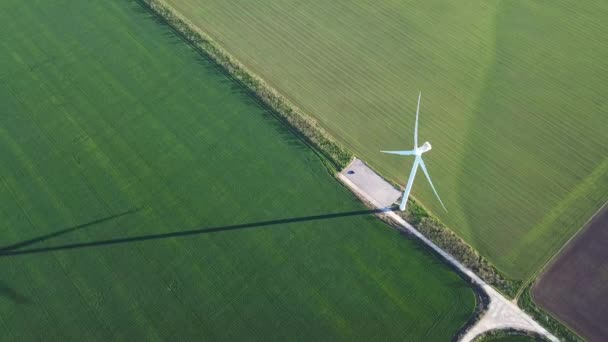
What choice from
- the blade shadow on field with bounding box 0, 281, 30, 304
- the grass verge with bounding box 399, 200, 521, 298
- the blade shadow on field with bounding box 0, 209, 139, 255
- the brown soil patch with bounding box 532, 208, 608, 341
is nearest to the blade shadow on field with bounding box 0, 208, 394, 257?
the blade shadow on field with bounding box 0, 209, 139, 255

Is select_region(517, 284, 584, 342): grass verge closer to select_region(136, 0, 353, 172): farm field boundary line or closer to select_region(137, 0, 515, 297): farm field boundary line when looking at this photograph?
select_region(137, 0, 515, 297): farm field boundary line

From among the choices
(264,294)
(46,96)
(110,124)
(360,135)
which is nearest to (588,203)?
(360,135)

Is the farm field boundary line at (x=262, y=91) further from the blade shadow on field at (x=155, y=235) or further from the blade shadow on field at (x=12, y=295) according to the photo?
the blade shadow on field at (x=12, y=295)

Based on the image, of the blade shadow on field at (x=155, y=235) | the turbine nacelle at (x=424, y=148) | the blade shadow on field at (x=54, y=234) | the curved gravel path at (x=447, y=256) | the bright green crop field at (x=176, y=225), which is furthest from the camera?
the blade shadow on field at (x=54, y=234)

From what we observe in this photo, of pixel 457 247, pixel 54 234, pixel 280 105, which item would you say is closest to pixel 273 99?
pixel 280 105

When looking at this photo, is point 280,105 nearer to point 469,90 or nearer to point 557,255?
point 469,90

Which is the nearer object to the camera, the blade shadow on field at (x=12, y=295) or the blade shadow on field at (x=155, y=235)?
the blade shadow on field at (x=12, y=295)

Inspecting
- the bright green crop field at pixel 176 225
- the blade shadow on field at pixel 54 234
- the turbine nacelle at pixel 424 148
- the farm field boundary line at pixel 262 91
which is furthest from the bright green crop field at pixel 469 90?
the blade shadow on field at pixel 54 234
